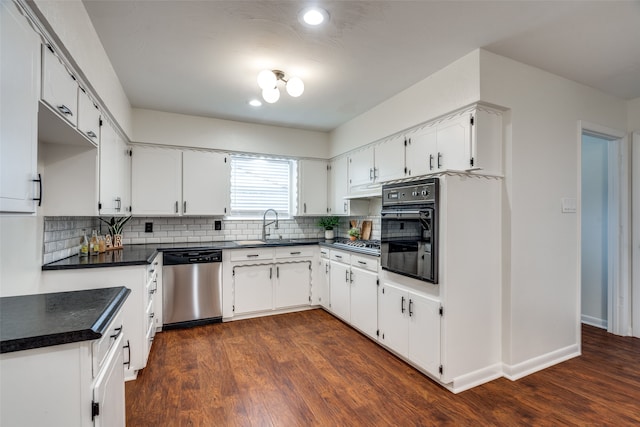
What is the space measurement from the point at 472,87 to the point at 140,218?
12.6 feet

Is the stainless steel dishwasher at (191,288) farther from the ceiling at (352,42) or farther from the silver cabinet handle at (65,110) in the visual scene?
the silver cabinet handle at (65,110)

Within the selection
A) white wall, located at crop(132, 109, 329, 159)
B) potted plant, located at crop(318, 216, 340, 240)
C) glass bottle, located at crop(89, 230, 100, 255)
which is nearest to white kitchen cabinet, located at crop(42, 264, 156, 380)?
glass bottle, located at crop(89, 230, 100, 255)

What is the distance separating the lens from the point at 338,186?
4.40m

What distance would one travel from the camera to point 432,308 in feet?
7.66

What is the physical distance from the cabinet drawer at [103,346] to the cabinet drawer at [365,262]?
86.5 inches

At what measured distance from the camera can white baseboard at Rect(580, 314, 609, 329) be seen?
11.5 feet

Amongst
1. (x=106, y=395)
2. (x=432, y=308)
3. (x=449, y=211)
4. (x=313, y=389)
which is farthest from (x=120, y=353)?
(x=449, y=211)

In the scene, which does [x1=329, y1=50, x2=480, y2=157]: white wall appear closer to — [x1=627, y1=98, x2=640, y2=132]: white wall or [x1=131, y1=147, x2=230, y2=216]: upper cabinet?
[x1=131, y1=147, x2=230, y2=216]: upper cabinet

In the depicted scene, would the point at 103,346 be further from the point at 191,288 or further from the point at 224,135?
the point at 224,135

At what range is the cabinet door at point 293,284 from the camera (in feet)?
12.9

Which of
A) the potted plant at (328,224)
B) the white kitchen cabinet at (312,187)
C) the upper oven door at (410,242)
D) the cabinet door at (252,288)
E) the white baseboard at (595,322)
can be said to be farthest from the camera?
the potted plant at (328,224)

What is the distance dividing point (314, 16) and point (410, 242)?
1.79m

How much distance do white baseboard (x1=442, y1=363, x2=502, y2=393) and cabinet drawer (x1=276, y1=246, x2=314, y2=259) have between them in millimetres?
2252

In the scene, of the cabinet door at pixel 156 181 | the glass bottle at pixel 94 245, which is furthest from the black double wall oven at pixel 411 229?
the glass bottle at pixel 94 245
